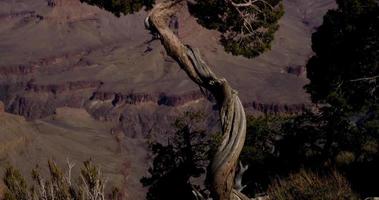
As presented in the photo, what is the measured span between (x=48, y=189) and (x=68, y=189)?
403mm

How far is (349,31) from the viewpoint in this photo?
2600 centimetres

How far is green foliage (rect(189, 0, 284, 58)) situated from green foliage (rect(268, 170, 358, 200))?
3.62 metres

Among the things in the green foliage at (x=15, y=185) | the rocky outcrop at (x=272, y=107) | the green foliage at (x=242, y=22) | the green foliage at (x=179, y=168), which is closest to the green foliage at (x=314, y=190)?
the green foliage at (x=242, y=22)

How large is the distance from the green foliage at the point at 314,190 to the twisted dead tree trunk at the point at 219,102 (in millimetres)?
1998

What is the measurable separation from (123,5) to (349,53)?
14503 millimetres

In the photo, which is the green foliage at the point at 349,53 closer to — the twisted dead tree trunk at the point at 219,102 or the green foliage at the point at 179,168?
the green foliage at the point at 179,168

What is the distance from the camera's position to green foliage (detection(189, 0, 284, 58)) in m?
15.8

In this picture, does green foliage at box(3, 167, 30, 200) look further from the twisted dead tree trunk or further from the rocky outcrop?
the rocky outcrop

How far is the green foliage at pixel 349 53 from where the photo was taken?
25438 mm

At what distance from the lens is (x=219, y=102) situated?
503 inches

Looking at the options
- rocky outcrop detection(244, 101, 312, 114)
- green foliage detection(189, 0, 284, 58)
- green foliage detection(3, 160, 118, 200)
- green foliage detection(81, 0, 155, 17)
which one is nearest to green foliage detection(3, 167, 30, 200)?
green foliage detection(3, 160, 118, 200)

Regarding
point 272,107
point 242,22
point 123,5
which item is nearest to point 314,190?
point 242,22

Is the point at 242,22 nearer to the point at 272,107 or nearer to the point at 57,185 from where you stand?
the point at 57,185

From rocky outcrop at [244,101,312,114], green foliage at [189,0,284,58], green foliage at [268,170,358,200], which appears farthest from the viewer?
rocky outcrop at [244,101,312,114]
